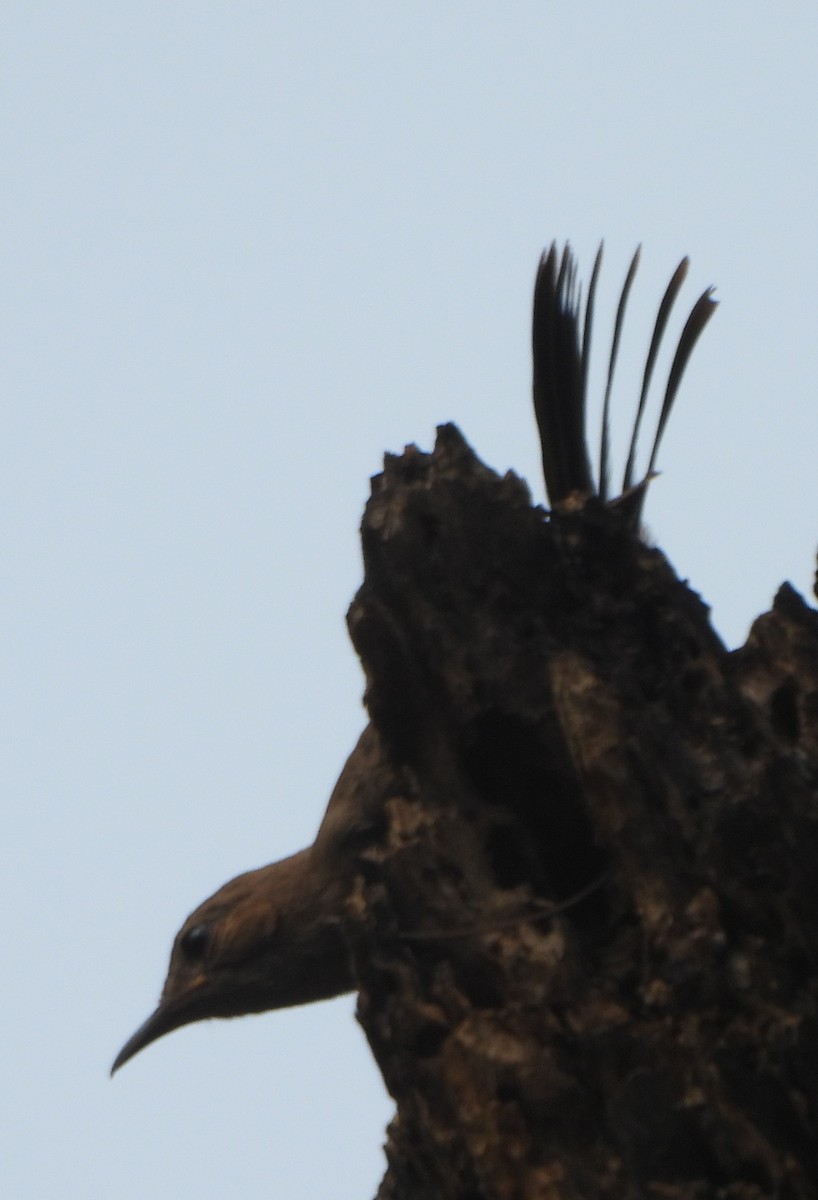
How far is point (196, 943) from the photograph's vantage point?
455 centimetres

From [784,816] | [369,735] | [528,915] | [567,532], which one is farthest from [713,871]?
[369,735]

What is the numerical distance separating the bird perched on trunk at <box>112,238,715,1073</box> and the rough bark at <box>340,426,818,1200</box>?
1092mm

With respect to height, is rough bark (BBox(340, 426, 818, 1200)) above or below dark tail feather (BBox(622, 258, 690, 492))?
below

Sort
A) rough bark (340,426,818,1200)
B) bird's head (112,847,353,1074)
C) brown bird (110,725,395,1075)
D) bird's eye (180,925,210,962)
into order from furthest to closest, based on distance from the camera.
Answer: bird's eye (180,925,210,962)
bird's head (112,847,353,1074)
brown bird (110,725,395,1075)
rough bark (340,426,818,1200)

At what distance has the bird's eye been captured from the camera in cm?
452

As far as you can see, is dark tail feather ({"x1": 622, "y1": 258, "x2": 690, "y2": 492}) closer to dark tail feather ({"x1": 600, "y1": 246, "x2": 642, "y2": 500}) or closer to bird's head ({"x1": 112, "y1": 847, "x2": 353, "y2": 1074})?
dark tail feather ({"x1": 600, "y1": 246, "x2": 642, "y2": 500})

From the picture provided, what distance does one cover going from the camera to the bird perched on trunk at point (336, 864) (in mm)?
4188

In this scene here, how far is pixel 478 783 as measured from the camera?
2.98 meters

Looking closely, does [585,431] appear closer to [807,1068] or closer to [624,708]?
[624,708]

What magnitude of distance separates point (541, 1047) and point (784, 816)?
23.4 inches

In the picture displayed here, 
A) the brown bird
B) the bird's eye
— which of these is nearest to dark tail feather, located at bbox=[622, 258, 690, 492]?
the brown bird

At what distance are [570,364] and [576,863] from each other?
6.01 feet

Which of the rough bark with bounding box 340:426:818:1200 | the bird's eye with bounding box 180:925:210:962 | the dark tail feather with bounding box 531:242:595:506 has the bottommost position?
the rough bark with bounding box 340:426:818:1200

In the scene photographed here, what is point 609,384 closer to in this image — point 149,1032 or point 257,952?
point 257,952
